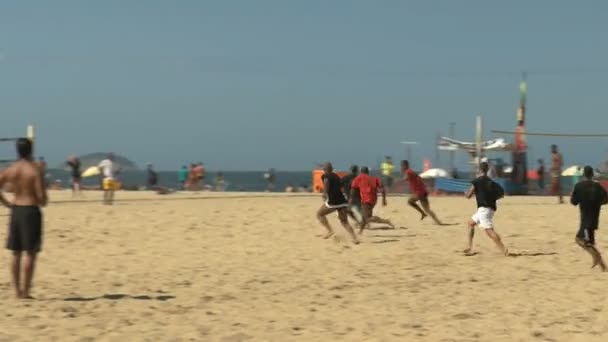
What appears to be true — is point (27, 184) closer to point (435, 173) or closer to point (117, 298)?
point (117, 298)

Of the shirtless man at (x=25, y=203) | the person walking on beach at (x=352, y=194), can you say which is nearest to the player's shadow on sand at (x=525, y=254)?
the person walking on beach at (x=352, y=194)

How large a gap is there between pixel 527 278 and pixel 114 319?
481 centimetres

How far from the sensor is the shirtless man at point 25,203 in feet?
24.4

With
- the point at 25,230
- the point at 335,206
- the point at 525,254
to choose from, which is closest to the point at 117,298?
the point at 25,230

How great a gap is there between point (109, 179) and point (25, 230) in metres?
13.4

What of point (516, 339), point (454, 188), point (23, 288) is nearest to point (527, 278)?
point (516, 339)

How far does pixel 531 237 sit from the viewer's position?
557 inches

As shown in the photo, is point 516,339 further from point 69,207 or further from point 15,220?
point 69,207

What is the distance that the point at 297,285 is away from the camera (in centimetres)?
919

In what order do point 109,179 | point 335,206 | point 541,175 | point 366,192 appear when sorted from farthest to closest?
point 541,175 → point 109,179 → point 366,192 → point 335,206

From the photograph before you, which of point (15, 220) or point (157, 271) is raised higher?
point (15, 220)

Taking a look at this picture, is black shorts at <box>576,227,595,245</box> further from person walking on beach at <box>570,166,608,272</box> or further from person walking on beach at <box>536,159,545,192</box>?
person walking on beach at <box>536,159,545,192</box>

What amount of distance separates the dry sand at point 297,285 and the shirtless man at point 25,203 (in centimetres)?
55

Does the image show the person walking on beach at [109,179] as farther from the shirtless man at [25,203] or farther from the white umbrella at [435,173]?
the white umbrella at [435,173]
